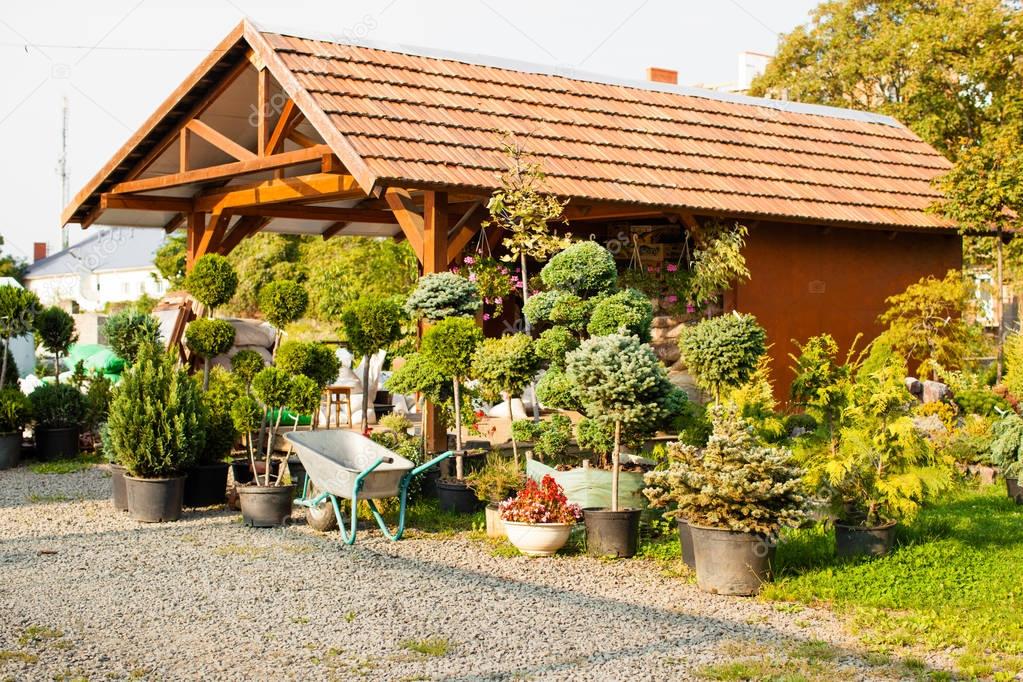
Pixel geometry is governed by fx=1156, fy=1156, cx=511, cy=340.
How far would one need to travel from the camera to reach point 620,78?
15.5m

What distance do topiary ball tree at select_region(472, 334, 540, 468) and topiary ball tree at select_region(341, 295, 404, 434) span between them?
1.17m

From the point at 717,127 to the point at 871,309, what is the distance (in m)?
3.15

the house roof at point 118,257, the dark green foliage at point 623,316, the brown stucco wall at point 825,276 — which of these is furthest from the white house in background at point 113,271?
the dark green foliage at point 623,316

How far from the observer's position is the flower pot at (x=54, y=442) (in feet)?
41.8

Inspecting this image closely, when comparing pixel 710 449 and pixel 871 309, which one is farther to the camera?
pixel 871 309

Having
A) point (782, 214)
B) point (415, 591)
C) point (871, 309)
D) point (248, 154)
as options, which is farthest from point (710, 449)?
point (871, 309)

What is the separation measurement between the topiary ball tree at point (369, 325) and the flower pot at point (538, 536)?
2.49m

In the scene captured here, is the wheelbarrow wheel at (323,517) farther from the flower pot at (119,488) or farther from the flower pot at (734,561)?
the flower pot at (734,561)

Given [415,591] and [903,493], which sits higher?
[903,493]

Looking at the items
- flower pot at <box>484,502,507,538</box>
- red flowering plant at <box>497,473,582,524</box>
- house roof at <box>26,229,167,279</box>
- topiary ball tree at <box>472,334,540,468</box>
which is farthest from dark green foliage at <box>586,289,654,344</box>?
house roof at <box>26,229,167,279</box>

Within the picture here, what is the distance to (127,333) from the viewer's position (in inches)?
426

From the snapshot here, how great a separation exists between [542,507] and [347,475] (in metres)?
1.43

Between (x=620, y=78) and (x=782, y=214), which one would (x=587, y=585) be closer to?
(x=782, y=214)

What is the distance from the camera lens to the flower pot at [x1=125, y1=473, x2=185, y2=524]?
9266 mm
